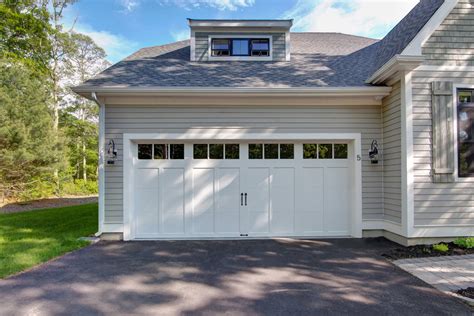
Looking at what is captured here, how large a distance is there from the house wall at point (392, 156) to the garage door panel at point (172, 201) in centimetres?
441

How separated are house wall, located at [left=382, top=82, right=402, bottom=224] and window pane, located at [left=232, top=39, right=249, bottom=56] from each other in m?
3.98

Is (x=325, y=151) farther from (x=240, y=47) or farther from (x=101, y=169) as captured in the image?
(x=101, y=169)

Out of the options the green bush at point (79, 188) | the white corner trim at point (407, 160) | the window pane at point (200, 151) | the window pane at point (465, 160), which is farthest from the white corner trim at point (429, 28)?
the green bush at point (79, 188)

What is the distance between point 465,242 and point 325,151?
2959 millimetres

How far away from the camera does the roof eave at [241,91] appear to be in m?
5.46

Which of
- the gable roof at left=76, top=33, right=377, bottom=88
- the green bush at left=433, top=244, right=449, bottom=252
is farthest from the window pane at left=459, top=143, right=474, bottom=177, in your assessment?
the gable roof at left=76, top=33, right=377, bottom=88

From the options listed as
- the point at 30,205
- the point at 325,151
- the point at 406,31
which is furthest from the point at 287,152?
the point at 30,205

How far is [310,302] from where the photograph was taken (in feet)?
9.79

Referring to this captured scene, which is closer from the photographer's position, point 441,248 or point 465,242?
point 441,248

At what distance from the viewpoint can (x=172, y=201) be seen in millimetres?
5820

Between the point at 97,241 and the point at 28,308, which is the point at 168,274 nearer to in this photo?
the point at 28,308

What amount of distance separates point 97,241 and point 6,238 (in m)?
2.02

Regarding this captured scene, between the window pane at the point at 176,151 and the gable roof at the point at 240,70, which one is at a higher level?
the gable roof at the point at 240,70

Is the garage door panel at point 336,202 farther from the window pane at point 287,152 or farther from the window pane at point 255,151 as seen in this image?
the window pane at point 255,151
